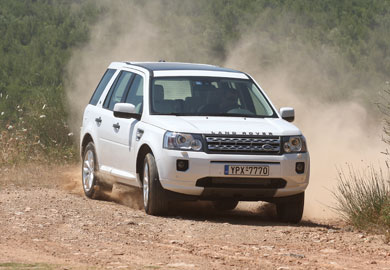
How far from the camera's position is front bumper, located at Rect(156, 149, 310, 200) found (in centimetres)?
988

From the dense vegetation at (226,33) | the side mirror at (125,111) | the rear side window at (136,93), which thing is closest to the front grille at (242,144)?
the side mirror at (125,111)

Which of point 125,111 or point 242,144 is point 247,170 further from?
point 125,111

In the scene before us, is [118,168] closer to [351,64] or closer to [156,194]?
[156,194]

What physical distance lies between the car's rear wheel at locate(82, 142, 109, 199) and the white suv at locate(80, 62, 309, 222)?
2 cm

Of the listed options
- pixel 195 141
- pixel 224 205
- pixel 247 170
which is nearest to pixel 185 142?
pixel 195 141

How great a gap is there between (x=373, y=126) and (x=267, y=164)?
1634 centimetres

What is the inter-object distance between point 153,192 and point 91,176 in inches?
91.5

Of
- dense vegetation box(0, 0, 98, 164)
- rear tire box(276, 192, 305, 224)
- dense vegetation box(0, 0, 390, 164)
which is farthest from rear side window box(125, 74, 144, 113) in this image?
dense vegetation box(0, 0, 390, 164)

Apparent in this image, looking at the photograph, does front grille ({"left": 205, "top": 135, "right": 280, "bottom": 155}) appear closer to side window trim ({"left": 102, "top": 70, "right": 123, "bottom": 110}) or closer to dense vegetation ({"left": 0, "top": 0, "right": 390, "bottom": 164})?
side window trim ({"left": 102, "top": 70, "right": 123, "bottom": 110})

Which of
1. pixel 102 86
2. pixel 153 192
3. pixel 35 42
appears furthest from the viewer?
pixel 35 42

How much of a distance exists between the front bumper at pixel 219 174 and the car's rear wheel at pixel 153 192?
8cm

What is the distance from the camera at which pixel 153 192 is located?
10148 millimetres

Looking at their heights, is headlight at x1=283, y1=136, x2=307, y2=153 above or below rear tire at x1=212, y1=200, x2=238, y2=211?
above

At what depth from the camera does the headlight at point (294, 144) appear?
33.2ft
